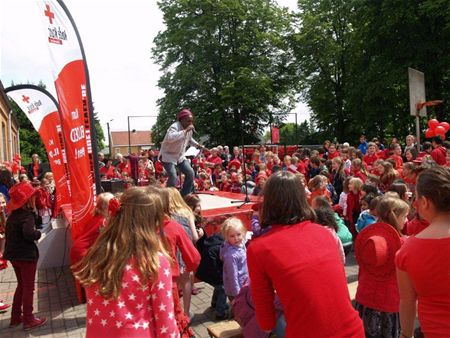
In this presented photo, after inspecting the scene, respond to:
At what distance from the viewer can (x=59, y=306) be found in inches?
234

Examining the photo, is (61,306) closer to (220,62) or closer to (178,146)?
(178,146)

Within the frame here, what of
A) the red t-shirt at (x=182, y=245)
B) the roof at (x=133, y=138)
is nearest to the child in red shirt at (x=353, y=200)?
the red t-shirt at (x=182, y=245)

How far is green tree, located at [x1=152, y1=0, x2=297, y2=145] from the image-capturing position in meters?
32.1

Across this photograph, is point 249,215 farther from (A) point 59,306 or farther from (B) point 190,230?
(A) point 59,306

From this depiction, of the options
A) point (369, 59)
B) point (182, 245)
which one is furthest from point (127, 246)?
point (369, 59)

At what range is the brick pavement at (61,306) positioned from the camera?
491 centimetres

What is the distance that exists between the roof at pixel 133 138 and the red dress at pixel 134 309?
90008mm

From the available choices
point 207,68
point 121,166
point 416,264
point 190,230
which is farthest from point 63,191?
point 207,68

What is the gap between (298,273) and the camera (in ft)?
6.41

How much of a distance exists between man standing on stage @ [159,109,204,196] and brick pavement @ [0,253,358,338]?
7.26 ft

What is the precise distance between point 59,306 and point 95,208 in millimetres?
2023

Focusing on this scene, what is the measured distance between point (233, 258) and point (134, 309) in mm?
2328

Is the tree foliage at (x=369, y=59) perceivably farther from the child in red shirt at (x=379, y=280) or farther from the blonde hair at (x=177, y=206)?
the child in red shirt at (x=379, y=280)

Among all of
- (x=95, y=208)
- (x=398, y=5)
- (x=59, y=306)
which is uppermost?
(x=398, y=5)
